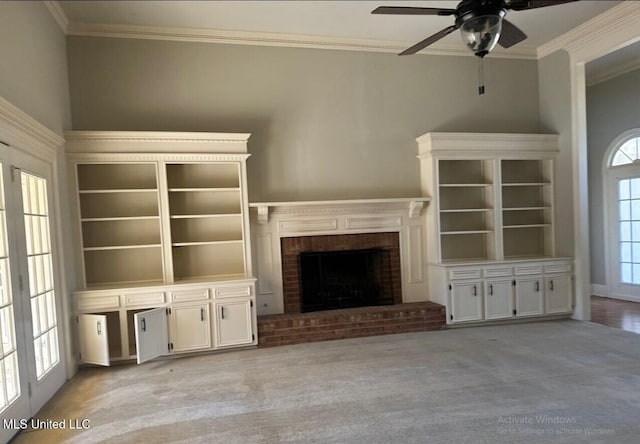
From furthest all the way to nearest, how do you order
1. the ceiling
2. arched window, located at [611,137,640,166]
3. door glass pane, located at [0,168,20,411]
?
arched window, located at [611,137,640,166]
the ceiling
door glass pane, located at [0,168,20,411]

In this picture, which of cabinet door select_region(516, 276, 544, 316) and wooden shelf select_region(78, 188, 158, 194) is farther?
cabinet door select_region(516, 276, 544, 316)

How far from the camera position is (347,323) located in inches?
188

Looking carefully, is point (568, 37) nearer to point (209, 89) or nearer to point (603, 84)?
point (603, 84)

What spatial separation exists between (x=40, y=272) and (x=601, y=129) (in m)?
8.04

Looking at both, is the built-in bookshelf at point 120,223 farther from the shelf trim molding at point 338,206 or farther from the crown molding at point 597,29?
the crown molding at point 597,29

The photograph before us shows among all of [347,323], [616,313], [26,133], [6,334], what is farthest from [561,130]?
[6,334]

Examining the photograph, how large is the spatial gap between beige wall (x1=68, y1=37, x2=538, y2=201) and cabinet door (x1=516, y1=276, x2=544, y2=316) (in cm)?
185

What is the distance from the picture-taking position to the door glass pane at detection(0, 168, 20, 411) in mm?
2650

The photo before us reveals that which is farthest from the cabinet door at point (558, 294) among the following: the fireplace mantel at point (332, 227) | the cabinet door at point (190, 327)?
the cabinet door at point (190, 327)

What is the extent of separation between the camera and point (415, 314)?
4949 mm

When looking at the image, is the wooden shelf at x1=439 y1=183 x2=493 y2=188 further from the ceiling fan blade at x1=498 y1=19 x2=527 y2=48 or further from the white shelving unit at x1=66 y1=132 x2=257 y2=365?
the white shelving unit at x1=66 y1=132 x2=257 y2=365

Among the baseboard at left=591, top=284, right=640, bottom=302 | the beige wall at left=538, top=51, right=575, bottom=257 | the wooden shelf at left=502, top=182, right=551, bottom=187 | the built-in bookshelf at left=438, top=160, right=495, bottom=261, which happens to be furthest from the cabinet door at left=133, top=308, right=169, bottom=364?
the baseboard at left=591, top=284, right=640, bottom=302

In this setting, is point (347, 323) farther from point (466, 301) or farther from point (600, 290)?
point (600, 290)

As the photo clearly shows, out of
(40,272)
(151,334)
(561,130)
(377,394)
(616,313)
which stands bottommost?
(616,313)
